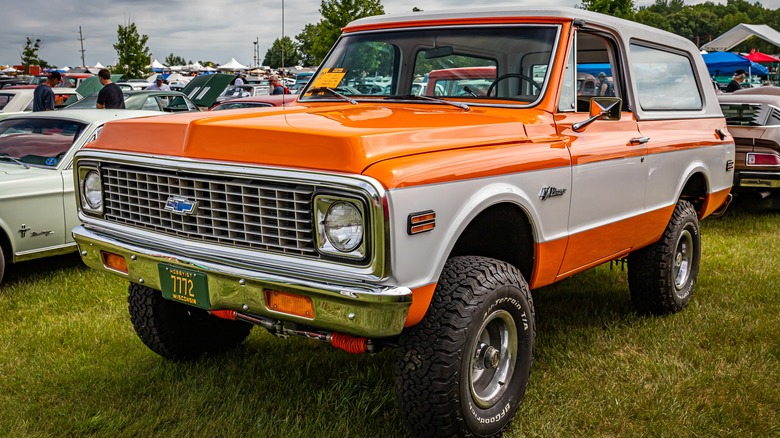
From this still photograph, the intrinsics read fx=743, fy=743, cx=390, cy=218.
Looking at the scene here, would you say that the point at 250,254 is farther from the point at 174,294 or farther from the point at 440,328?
the point at 440,328

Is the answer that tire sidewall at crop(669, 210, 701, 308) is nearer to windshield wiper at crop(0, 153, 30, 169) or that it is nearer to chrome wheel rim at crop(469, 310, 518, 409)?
chrome wheel rim at crop(469, 310, 518, 409)

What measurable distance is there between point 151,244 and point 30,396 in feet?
4.01

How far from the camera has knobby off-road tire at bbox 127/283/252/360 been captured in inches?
159

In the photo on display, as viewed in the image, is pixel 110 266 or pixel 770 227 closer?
pixel 110 266

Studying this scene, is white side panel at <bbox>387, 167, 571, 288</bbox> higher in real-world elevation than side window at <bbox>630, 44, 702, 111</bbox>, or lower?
lower

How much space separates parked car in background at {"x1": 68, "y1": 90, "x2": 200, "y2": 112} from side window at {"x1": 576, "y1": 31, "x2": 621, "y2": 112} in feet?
32.2

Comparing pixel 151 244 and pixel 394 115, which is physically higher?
pixel 394 115

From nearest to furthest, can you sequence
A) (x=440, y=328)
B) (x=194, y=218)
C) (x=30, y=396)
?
(x=440, y=328) → (x=194, y=218) → (x=30, y=396)

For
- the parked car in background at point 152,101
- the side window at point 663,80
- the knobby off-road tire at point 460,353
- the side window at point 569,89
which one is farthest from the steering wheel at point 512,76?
the parked car in background at point 152,101

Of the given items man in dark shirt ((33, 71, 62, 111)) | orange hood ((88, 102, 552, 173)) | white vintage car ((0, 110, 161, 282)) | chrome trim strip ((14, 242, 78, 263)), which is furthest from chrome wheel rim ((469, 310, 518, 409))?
man in dark shirt ((33, 71, 62, 111))

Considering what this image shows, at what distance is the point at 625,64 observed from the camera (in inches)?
179

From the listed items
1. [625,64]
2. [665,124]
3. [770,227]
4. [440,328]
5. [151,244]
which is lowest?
[770,227]

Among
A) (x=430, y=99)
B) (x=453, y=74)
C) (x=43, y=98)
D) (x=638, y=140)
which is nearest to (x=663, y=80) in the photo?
(x=638, y=140)

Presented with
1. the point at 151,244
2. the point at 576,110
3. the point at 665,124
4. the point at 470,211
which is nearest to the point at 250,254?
the point at 151,244
